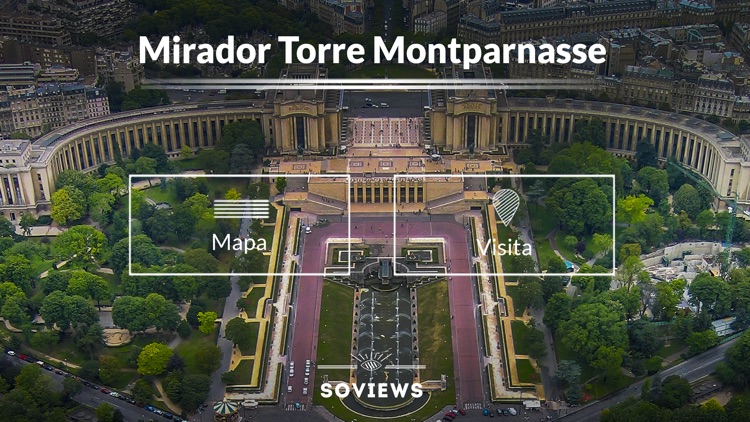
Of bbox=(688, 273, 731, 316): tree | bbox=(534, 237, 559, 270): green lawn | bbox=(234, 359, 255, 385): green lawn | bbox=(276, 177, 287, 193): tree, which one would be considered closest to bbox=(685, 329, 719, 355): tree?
bbox=(688, 273, 731, 316): tree

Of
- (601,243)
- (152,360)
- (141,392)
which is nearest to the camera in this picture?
(141,392)

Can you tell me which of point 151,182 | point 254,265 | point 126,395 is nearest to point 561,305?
point 254,265

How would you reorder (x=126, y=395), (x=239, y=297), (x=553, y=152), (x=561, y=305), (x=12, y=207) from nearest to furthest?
1. (x=126, y=395)
2. (x=561, y=305)
3. (x=239, y=297)
4. (x=12, y=207)
5. (x=553, y=152)

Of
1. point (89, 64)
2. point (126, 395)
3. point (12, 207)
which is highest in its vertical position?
point (89, 64)

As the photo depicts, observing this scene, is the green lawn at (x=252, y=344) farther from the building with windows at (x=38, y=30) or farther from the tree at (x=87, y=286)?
the building with windows at (x=38, y=30)

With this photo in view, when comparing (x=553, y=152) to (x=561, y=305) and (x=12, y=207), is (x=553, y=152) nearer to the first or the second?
(x=561, y=305)

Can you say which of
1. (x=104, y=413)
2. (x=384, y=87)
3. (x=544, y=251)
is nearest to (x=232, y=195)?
(x=544, y=251)

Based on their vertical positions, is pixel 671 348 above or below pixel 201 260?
below

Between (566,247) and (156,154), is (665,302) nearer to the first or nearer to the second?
(566,247)
